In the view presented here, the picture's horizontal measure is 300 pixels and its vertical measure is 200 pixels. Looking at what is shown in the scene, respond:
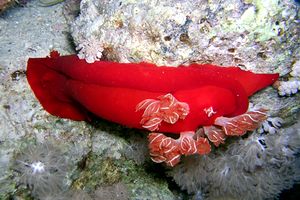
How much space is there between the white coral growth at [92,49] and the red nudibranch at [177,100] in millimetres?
80

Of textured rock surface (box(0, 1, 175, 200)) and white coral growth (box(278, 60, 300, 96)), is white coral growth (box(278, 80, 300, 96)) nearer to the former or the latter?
white coral growth (box(278, 60, 300, 96))

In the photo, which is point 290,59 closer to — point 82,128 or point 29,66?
point 82,128

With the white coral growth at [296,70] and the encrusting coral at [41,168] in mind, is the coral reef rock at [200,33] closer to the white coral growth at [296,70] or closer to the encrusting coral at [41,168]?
the white coral growth at [296,70]

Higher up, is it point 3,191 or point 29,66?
point 29,66

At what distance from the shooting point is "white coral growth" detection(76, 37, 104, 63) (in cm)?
327

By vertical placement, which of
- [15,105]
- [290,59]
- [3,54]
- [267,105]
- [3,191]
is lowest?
[3,191]

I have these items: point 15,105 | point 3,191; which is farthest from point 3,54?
point 3,191

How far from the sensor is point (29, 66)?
376 cm

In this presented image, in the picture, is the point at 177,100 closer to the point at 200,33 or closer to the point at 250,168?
the point at 200,33

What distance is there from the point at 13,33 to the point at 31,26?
34 centimetres

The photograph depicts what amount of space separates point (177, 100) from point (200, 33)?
702mm

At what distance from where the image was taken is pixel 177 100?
295 centimetres

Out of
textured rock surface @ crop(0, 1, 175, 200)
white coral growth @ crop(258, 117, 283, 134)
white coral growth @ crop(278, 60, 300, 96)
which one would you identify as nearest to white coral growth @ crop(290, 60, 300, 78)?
white coral growth @ crop(278, 60, 300, 96)

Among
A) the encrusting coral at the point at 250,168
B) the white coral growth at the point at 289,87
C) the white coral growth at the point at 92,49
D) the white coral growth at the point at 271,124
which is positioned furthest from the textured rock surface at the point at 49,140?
the white coral growth at the point at 289,87
